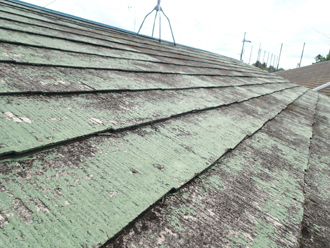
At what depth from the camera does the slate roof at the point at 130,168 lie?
0.55m

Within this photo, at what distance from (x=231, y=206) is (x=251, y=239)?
0.13 meters

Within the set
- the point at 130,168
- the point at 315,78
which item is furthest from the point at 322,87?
the point at 130,168

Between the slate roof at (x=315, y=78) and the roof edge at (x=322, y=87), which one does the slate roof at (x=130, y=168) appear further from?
the slate roof at (x=315, y=78)

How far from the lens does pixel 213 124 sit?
150 cm

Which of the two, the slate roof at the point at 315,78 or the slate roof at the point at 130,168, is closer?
the slate roof at the point at 130,168

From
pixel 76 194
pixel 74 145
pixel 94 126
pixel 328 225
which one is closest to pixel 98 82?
pixel 94 126

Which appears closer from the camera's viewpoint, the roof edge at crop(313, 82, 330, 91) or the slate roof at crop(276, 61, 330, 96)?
the roof edge at crop(313, 82, 330, 91)


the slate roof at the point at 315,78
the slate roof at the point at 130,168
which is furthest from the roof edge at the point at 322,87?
the slate roof at the point at 130,168

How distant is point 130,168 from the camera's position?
788 mm

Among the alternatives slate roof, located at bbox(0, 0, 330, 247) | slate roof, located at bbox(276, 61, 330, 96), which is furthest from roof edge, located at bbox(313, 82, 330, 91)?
slate roof, located at bbox(0, 0, 330, 247)

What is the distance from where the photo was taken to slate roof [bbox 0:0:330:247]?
1.81 ft

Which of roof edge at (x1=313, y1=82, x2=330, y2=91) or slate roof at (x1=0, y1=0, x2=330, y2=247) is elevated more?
slate roof at (x1=0, y1=0, x2=330, y2=247)

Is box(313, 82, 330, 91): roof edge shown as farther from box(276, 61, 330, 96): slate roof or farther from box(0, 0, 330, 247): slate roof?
box(0, 0, 330, 247): slate roof

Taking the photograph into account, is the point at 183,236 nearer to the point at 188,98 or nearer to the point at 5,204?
the point at 5,204
